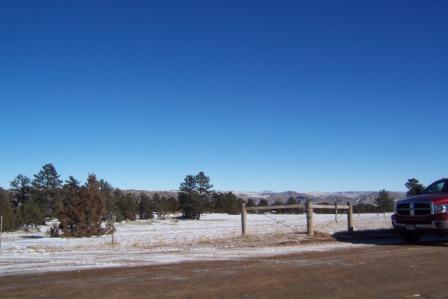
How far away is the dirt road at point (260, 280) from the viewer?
25.1ft

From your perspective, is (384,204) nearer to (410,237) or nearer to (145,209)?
(145,209)

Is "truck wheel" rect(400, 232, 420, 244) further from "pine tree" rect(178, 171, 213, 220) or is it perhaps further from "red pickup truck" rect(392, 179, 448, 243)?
"pine tree" rect(178, 171, 213, 220)

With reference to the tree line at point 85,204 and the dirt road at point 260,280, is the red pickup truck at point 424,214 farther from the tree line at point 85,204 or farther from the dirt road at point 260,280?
the tree line at point 85,204

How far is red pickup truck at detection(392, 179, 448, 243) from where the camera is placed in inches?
575

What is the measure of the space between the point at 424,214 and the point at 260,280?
26.5 ft

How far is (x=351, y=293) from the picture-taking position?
7.55 m

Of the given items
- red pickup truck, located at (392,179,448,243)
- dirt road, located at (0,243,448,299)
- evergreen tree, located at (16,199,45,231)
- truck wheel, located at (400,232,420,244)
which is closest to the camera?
dirt road, located at (0,243,448,299)

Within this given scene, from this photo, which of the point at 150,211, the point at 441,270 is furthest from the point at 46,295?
the point at 150,211

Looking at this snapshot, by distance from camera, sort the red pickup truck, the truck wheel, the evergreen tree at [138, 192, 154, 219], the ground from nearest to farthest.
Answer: the ground, the red pickup truck, the truck wheel, the evergreen tree at [138, 192, 154, 219]

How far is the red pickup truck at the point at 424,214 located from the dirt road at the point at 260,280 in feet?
11.0

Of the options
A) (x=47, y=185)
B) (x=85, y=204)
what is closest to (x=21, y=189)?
(x=47, y=185)

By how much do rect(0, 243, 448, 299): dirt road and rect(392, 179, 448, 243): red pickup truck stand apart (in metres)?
3.35

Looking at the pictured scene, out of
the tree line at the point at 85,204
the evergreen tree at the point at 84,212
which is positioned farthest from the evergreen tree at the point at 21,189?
the evergreen tree at the point at 84,212

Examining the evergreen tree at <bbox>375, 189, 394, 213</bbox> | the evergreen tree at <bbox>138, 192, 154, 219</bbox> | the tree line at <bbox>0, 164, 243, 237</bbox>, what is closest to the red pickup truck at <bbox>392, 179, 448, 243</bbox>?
the tree line at <bbox>0, 164, 243, 237</bbox>
